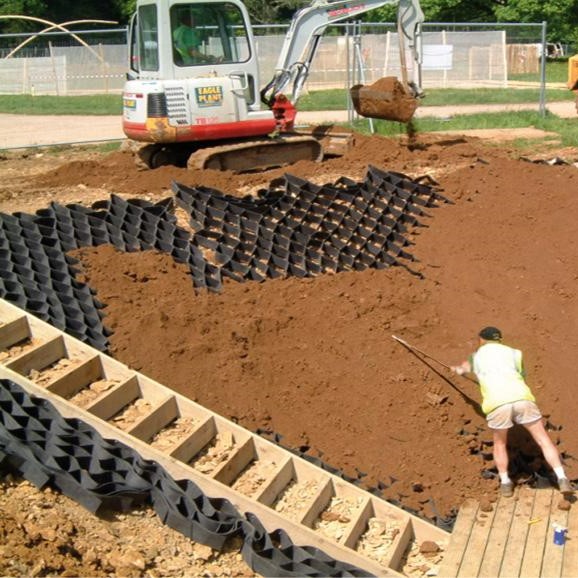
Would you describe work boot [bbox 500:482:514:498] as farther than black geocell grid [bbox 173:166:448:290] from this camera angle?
No

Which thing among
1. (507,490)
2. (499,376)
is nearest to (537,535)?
(507,490)

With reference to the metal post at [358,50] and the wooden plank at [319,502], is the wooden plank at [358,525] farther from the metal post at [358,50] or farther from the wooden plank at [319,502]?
the metal post at [358,50]

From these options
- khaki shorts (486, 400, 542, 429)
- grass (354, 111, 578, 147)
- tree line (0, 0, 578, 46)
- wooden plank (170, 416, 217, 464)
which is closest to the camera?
wooden plank (170, 416, 217, 464)

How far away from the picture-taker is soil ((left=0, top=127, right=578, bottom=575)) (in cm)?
843

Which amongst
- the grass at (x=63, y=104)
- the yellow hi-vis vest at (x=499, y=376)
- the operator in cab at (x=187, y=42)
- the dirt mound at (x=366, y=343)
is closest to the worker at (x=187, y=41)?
the operator in cab at (x=187, y=42)

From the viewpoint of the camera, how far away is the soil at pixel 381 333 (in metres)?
8.43

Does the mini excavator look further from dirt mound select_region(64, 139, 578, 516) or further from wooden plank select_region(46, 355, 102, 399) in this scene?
wooden plank select_region(46, 355, 102, 399)

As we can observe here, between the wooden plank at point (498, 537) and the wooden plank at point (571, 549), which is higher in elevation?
the wooden plank at point (571, 549)

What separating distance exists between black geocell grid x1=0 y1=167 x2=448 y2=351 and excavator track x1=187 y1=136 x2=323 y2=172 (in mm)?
2093

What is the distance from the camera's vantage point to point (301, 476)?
7.34m

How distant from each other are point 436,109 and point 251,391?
18961mm

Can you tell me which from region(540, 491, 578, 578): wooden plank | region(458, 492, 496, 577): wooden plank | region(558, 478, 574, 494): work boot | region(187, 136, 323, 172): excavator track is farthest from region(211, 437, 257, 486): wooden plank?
region(187, 136, 323, 172): excavator track

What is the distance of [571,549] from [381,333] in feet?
12.3

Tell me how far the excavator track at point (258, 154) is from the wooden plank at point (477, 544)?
27.1ft
